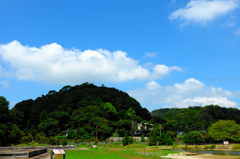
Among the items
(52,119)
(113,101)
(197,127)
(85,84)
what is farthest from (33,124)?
(197,127)

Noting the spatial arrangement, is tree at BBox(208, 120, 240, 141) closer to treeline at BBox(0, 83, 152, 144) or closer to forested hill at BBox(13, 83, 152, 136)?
treeline at BBox(0, 83, 152, 144)

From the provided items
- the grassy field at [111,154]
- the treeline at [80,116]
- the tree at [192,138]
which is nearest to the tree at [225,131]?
the tree at [192,138]

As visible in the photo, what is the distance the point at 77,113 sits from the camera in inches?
3814

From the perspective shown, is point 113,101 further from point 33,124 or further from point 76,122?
point 33,124

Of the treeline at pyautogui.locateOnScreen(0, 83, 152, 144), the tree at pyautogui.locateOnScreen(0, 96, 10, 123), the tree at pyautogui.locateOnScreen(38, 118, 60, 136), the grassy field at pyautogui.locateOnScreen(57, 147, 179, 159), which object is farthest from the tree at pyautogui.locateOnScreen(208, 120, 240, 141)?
the tree at pyautogui.locateOnScreen(0, 96, 10, 123)

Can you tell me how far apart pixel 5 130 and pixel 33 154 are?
100 ft

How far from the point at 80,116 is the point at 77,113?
29.6ft

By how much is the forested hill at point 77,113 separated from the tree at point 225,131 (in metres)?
36.8

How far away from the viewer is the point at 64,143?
6319 cm

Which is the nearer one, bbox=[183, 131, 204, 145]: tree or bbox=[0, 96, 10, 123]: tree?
bbox=[0, 96, 10, 123]: tree

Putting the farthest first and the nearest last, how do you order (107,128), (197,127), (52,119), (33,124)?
(197,127)
(33,124)
(52,119)
(107,128)

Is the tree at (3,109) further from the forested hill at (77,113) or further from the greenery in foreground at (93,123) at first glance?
the forested hill at (77,113)

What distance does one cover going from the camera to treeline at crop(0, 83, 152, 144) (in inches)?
3228

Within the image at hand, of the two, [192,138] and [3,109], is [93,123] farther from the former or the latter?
[192,138]
